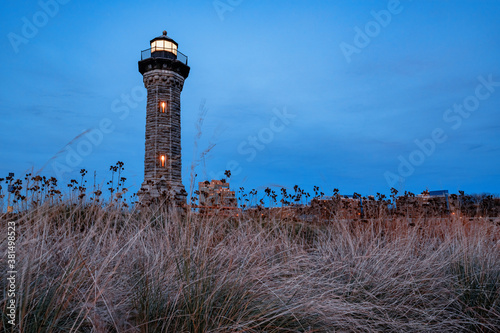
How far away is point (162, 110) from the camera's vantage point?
23922 mm

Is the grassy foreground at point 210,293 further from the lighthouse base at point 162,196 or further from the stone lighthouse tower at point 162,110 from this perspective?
the stone lighthouse tower at point 162,110

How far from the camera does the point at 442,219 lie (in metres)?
7.16

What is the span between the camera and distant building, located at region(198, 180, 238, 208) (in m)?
5.32

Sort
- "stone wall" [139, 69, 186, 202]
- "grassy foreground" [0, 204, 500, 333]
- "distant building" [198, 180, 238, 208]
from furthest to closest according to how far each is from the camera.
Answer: "stone wall" [139, 69, 186, 202], "distant building" [198, 180, 238, 208], "grassy foreground" [0, 204, 500, 333]

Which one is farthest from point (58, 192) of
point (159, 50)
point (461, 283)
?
point (159, 50)

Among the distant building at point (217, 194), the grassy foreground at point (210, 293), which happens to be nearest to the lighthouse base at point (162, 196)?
the distant building at point (217, 194)

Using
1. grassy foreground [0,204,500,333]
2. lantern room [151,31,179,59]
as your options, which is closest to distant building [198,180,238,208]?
grassy foreground [0,204,500,333]

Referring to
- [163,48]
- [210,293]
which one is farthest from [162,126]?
[210,293]

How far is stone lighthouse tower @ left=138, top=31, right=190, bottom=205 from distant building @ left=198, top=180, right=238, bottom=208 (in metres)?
17.2

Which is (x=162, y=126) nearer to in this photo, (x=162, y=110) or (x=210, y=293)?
(x=162, y=110)

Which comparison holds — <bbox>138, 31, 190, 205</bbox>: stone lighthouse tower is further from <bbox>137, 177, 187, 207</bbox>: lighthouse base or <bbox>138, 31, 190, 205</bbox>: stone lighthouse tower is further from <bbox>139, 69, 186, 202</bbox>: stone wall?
<bbox>137, 177, 187, 207</bbox>: lighthouse base

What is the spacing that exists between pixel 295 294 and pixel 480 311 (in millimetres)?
2190

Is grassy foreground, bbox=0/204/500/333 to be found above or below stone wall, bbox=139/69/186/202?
below

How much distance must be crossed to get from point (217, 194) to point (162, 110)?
772 inches
